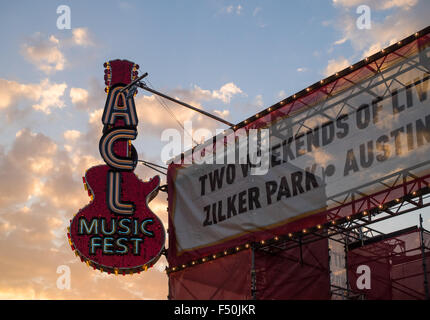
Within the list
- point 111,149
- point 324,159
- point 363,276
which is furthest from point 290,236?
point 111,149

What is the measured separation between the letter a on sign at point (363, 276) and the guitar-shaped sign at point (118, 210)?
27.8 feet

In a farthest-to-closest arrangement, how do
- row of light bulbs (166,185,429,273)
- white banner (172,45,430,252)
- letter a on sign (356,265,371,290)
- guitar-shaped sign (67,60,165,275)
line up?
letter a on sign (356,265,371,290), guitar-shaped sign (67,60,165,275), white banner (172,45,430,252), row of light bulbs (166,185,429,273)

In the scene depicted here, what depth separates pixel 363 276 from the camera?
2514cm

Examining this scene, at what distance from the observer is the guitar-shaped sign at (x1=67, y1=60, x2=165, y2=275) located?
22375 mm

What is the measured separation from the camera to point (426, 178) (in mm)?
15234

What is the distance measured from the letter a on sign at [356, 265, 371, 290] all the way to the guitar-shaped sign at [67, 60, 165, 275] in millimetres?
8471

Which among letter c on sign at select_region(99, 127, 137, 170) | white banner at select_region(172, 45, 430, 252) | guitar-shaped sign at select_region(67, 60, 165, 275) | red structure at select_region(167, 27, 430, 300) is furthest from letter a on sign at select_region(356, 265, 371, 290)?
letter c on sign at select_region(99, 127, 137, 170)

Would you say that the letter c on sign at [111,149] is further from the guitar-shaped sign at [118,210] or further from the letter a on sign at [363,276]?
the letter a on sign at [363,276]

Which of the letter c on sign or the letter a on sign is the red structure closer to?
the letter a on sign

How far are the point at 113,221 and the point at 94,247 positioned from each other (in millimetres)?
1241

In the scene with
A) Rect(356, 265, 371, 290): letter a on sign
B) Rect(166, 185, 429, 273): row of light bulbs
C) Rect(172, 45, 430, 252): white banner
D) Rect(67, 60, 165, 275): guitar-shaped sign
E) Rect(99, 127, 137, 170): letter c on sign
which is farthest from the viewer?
Rect(356, 265, 371, 290): letter a on sign

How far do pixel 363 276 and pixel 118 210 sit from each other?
10.5m

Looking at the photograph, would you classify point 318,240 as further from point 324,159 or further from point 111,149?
point 111,149

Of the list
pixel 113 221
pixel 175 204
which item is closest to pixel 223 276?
pixel 175 204
